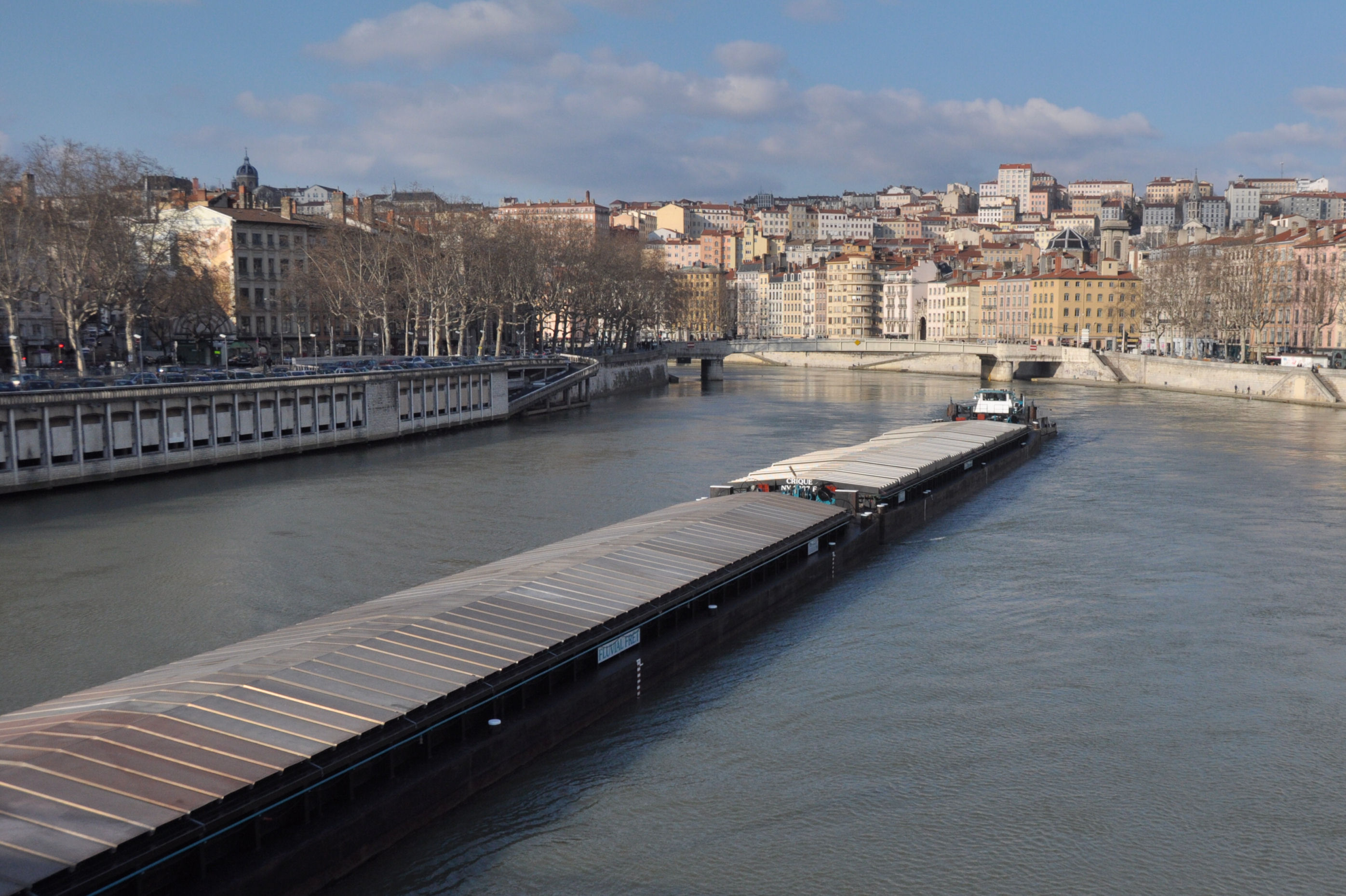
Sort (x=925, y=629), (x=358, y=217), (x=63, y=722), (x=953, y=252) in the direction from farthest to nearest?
(x=953, y=252), (x=358, y=217), (x=925, y=629), (x=63, y=722)

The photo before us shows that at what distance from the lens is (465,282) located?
60.4 metres

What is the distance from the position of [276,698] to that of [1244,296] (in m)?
76.8

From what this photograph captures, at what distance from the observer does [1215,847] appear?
11.8 meters

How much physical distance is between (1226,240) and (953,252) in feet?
154

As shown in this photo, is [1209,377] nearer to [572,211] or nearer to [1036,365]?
[1036,365]

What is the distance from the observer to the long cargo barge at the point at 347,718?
886 centimetres

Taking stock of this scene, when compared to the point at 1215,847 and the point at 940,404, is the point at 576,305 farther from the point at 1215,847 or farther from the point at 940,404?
the point at 1215,847

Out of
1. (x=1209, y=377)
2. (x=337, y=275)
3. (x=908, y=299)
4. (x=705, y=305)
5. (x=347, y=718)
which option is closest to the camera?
(x=347, y=718)

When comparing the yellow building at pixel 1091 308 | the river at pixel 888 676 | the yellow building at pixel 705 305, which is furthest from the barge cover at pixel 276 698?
the yellow building at pixel 705 305

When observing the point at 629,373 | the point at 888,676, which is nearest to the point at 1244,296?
the point at 629,373

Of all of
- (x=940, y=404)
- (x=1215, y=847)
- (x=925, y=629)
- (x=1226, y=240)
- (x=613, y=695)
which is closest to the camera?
(x=1215, y=847)

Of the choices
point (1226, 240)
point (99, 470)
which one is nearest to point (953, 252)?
point (1226, 240)

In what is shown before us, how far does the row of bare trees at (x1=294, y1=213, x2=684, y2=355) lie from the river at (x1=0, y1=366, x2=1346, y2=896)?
86.3ft

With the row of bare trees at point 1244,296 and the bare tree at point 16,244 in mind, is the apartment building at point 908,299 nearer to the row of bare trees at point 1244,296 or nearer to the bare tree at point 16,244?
the row of bare trees at point 1244,296
